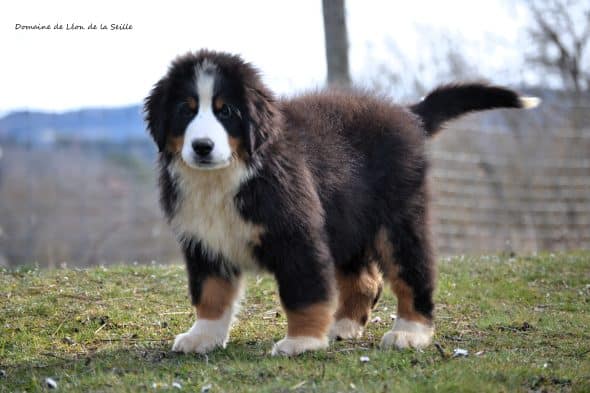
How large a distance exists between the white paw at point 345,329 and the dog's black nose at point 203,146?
1795 millimetres

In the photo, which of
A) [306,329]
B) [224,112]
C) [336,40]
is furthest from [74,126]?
[306,329]

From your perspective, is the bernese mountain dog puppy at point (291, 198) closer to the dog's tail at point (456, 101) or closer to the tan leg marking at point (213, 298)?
the tan leg marking at point (213, 298)

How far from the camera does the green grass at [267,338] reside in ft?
15.7

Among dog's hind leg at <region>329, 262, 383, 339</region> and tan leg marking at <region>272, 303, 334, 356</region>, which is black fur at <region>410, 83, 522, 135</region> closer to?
dog's hind leg at <region>329, 262, 383, 339</region>

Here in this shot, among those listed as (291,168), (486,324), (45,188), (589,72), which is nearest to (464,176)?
(589,72)

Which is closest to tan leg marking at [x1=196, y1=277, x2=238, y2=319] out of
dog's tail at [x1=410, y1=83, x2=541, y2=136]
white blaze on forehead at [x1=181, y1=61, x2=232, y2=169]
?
white blaze on forehead at [x1=181, y1=61, x2=232, y2=169]

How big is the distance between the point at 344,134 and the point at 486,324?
1.82m

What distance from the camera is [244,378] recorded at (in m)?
4.77

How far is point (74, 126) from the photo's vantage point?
55.8 feet

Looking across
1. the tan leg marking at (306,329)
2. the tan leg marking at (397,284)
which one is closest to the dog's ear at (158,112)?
the tan leg marking at (306,329)

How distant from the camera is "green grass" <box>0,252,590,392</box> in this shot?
4773mm

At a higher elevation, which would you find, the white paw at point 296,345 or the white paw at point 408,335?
the white paw at point 296,345

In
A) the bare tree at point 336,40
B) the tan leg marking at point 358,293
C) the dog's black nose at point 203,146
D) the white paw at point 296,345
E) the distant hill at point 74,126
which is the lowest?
the white paw at point 296,345

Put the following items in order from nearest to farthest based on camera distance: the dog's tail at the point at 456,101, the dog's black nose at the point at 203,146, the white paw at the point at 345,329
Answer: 1. the dog's black nose at the point at 203,146
2. the white paw at the point at 345,329
3. the dog's tail at the point at 456,101
